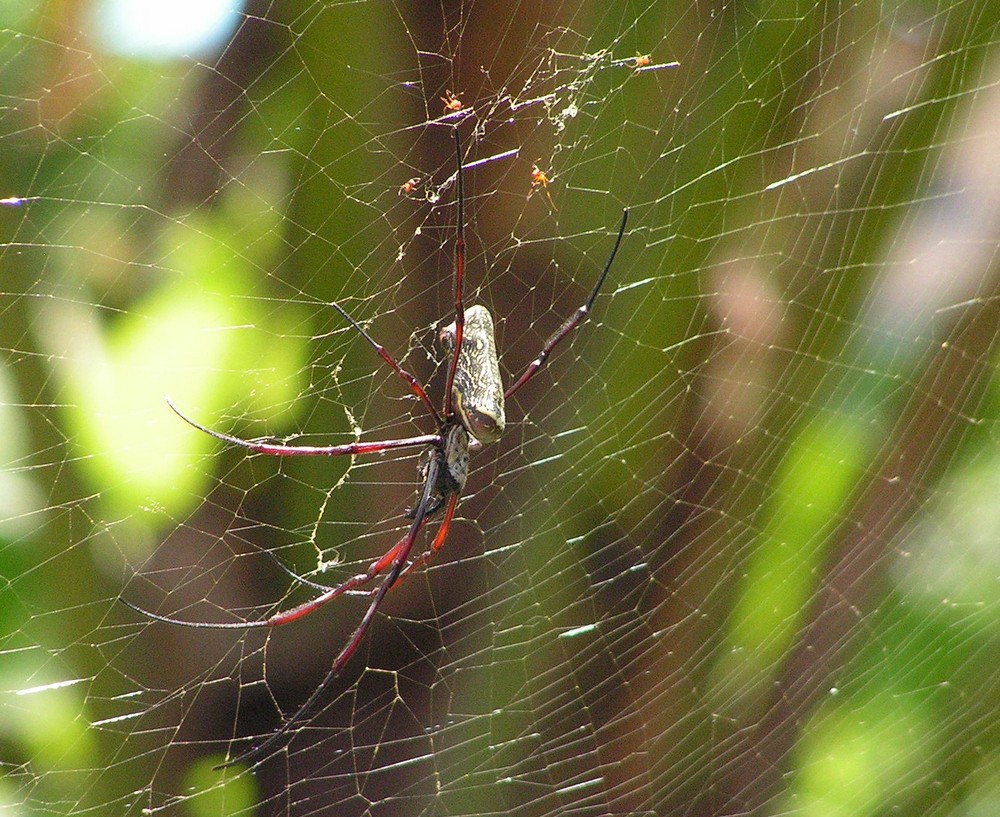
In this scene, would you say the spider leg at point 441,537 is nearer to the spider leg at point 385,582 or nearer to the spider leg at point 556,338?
the spider leg at point 385,582

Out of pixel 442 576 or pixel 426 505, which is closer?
pixel 426 505

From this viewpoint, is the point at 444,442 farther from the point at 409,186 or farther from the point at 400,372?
the point at 409,186

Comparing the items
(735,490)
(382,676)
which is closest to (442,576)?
(382,676)

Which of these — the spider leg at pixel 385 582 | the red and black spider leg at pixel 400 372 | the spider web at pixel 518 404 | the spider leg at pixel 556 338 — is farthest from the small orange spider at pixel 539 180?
the spider leg at pixel 385 582

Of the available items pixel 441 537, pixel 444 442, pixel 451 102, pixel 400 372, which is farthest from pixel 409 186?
pixel 441 537

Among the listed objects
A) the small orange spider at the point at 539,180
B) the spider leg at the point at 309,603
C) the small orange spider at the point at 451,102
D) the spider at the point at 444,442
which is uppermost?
the small orange spider at the point at 451,102

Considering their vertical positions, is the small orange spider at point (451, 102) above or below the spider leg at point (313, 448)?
above

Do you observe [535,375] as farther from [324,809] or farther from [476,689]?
[324,809]

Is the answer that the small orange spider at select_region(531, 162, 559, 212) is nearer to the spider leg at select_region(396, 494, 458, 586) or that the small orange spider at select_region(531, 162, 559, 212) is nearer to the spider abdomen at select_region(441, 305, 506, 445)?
the spider abdomen at select_region(441, 305, 506, 445)
